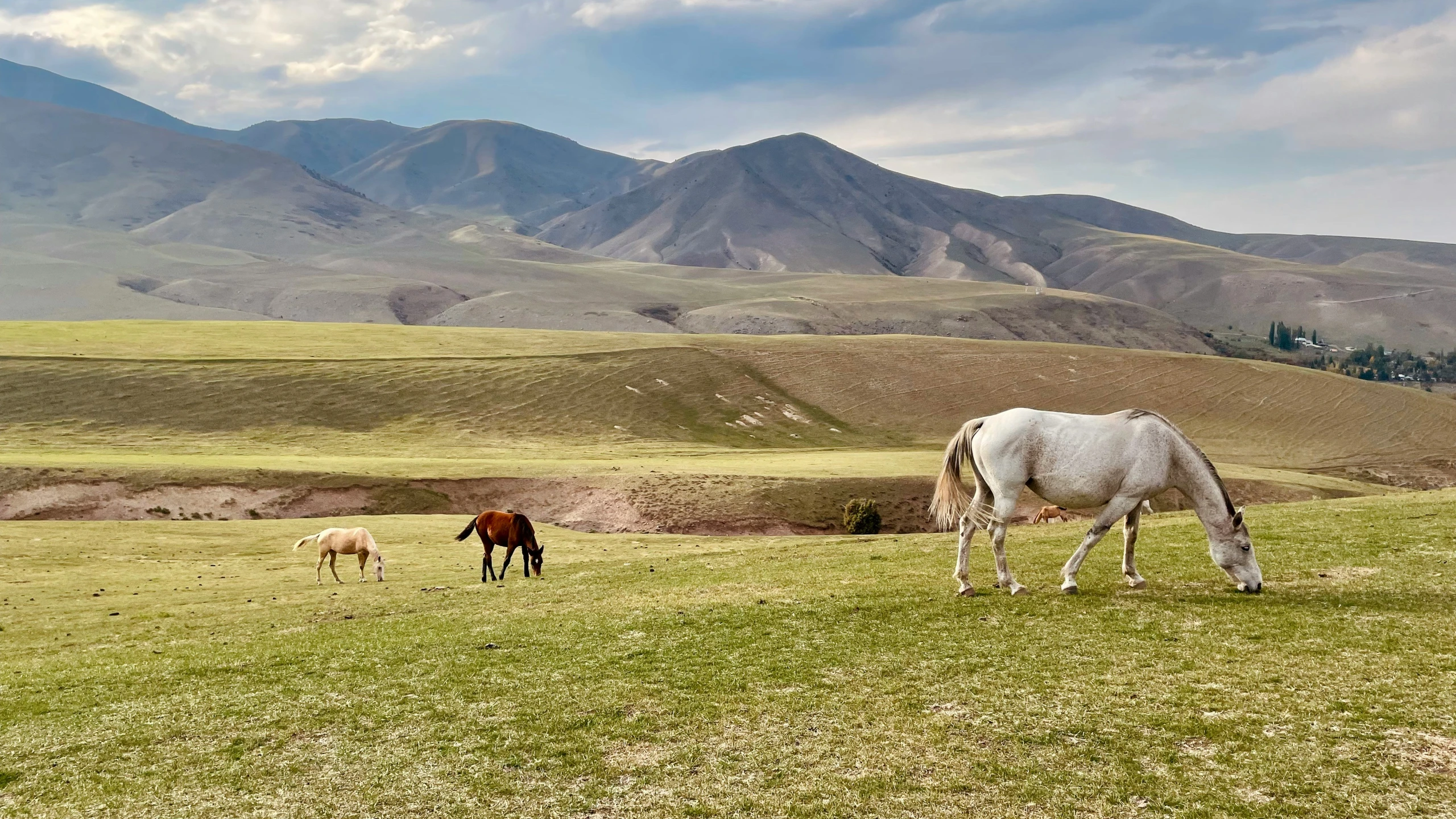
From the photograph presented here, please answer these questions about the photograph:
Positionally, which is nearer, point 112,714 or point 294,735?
point 294,735

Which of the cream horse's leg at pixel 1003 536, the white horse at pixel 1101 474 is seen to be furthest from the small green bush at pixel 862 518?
the white horse at pixel 1101 474

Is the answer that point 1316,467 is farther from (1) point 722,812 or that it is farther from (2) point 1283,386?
(1) point 722,812

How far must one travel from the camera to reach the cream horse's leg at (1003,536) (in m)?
17.1

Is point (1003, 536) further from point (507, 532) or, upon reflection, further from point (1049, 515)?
point (1049, 515)

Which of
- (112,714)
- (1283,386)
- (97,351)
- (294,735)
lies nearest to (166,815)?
(294,735)

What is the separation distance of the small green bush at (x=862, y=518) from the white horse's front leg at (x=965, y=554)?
→ 3074cm

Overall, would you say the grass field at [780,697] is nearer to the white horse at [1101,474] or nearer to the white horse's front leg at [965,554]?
the white horse's front leg at [965,554]

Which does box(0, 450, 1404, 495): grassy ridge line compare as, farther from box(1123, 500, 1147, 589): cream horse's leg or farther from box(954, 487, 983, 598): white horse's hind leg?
box(1123, 500, 1147, 589): cream horse's leg

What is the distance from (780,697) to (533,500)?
40.6 m

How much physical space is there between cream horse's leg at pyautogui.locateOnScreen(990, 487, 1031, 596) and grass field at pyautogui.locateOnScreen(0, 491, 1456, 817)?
555 millimetres

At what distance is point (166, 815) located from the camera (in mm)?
9562

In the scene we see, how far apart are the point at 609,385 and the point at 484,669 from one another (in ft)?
264

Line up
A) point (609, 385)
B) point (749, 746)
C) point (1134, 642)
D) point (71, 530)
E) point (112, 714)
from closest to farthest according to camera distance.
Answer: point (749, 746) → point (112, 714) → point (1134, 642) → point (71, 530) → point (609, 385)

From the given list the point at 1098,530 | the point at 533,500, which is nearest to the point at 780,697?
the point at 1098,530
